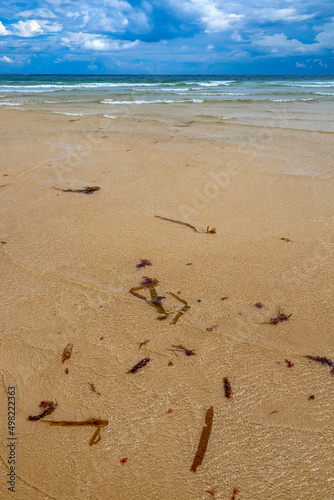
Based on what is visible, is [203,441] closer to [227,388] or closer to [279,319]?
[227,388]

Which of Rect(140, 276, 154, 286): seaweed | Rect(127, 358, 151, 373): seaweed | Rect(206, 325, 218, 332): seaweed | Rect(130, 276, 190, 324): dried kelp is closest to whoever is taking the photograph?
Rect(127, 358, 151, 373): seaweed

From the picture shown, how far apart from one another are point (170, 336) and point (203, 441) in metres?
0.61

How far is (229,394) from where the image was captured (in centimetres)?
154

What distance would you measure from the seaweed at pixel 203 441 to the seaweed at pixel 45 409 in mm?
673

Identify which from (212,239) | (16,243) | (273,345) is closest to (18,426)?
(273,345)

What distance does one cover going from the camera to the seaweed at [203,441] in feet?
4.24

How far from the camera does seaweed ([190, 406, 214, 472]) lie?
4.24ft

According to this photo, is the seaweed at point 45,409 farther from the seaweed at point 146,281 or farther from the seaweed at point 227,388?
the seaweed at point 146,281

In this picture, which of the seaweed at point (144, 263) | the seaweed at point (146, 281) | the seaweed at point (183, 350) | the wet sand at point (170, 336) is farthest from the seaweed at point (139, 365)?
the seaweed at point (144, 263)

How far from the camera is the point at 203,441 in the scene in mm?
1360

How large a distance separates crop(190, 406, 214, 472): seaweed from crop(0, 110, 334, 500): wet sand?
19 millimetres

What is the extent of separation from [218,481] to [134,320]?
3.16 ft

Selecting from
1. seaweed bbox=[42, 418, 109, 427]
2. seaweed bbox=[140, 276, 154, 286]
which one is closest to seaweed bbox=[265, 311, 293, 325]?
seaweed bbox=[140, 276, 154, 286]

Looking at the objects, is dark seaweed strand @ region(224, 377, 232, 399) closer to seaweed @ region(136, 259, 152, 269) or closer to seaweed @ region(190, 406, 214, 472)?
seaweed @ region(190, 406, 214, 472)
